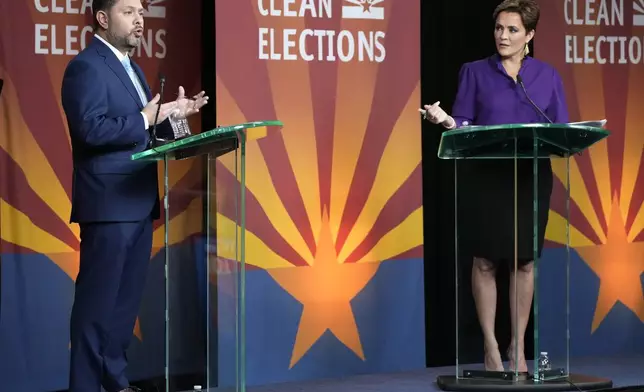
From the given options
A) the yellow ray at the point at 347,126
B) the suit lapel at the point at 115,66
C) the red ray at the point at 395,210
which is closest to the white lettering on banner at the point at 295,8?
the yellow ray at the point at 347,126

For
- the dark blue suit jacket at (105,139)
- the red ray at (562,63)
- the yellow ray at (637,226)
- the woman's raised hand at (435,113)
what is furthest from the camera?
the yellow ray at (637,226)

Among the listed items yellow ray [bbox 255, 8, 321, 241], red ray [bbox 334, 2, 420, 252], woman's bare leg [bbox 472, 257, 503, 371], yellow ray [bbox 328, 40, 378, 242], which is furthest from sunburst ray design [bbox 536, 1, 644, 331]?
yellow ray [bbox 255, 8, 321, 241]

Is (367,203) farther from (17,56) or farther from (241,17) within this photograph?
(17,56)

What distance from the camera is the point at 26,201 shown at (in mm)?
5254

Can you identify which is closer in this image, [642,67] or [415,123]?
[415,123]

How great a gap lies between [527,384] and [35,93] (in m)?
2.56

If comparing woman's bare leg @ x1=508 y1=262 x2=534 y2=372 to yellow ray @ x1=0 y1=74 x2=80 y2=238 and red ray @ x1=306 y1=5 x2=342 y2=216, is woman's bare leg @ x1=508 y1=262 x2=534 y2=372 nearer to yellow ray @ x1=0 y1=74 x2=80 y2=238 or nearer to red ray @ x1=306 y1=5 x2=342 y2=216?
red ray @ x1=306 y1=5 x2=342 y2=216

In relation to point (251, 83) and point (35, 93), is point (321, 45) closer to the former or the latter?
point (251, 83)

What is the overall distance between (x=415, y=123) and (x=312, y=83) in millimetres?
572

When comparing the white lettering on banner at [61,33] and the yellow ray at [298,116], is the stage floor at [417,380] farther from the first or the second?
the white lettering on banner at [61,33]

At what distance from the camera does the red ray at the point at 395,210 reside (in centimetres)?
561

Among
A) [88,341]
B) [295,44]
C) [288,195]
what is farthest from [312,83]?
[88,341]

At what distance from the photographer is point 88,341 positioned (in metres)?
4.30

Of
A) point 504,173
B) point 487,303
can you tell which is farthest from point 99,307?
point 504,173
